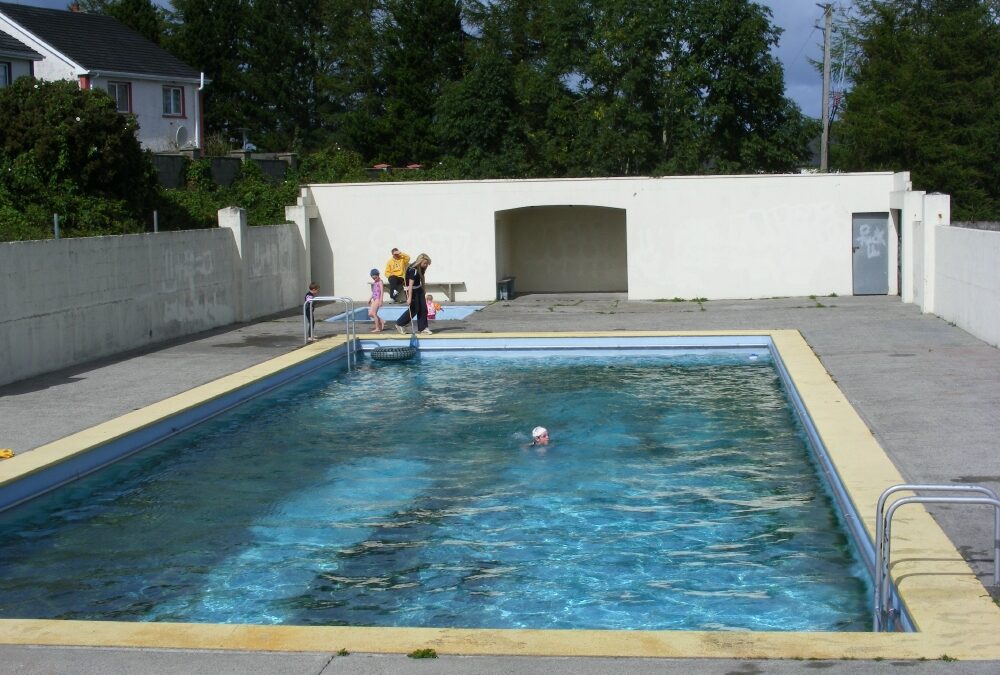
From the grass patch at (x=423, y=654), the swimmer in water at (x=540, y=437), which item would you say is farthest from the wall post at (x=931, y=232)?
the grass patch at (x=423, y=654)

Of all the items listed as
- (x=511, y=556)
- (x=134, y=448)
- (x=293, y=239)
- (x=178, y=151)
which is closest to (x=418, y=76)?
(x=178, y=151)

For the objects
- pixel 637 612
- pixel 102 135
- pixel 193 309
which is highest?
pixel 102 135

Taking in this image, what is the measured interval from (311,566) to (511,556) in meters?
1.50

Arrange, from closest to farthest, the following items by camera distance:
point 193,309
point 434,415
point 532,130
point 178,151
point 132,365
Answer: point 434,415 < point 132,365 < point 193,309 < point 178,151 < point 532,130

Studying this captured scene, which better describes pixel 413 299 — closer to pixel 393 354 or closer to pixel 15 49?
pixel 393 354

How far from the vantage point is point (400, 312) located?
950 inches

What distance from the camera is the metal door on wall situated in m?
24.8

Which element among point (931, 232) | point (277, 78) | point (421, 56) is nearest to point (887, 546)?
point (931, 232)

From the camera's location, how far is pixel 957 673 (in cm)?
514

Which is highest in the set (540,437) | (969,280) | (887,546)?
(969,280)

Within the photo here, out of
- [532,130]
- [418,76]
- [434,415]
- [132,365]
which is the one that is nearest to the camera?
[434,415]

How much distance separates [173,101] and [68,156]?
21.5 metres

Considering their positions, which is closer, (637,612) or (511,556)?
(637,612)

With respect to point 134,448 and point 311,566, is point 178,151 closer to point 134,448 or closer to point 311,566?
point 134,448
